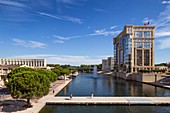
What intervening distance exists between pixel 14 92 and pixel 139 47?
124054 mm

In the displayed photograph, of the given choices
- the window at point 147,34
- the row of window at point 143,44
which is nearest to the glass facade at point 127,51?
the row of window at point 143,44

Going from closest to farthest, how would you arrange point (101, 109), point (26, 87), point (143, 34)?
point (26, 87) < point (101, 109) < point (143, 34)

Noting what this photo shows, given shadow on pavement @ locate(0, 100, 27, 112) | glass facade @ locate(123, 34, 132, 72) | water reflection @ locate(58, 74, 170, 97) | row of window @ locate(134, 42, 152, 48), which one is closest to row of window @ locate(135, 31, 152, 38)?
row of window @ locate(134, 42, 152, 48)

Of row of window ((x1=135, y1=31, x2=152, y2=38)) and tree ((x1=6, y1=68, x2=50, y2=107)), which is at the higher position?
row of window ((x1=135, y1=31, x2=152, y2=38))

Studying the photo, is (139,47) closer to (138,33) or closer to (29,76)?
(138,33)

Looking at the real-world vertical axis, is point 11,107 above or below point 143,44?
below

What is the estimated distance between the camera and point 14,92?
34.7 m

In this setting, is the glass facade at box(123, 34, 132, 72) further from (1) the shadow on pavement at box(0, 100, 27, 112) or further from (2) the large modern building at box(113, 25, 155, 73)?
(1) the shadow on pavement at box(0, 100, 27, 112)

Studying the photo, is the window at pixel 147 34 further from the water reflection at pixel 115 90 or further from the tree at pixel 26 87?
the tree at pixel 26 87

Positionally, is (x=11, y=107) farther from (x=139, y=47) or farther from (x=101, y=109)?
(x=139, y=47)

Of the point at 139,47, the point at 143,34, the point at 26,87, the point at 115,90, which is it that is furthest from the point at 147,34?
the point at 26,87

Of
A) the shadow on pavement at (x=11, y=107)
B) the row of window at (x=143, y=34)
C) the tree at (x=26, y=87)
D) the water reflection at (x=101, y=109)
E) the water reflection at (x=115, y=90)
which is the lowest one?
the water reflection at (x=115, y=90)

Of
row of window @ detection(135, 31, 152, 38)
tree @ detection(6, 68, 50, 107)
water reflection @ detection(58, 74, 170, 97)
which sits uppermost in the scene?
row of window @ detection(135, 31, 152, 38)

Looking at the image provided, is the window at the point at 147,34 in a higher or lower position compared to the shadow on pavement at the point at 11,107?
higher
